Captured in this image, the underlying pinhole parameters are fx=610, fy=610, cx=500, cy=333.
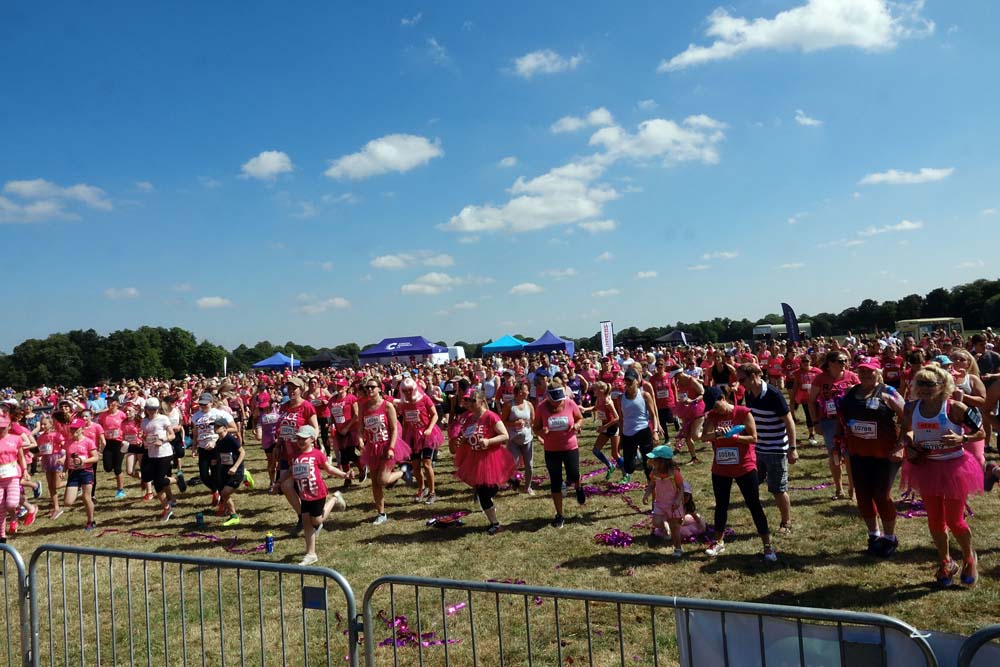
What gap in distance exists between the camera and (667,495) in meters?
6.69

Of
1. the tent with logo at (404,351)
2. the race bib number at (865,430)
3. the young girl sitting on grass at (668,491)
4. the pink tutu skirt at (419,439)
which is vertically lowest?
the young girl sitting on grass at (668,491)

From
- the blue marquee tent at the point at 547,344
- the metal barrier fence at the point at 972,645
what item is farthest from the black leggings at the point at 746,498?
the blue marquee tent at the point at 547,344

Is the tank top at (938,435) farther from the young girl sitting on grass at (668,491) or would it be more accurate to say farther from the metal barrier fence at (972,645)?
the metal barrier fence at (972,645)

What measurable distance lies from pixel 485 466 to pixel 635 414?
2.43m

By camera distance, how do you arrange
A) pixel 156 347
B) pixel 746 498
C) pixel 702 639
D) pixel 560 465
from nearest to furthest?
pixel 702 639
pixel 746 498
pixel 560 465
pixel 156 347

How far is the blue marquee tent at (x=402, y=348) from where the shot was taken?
41312 millimetres

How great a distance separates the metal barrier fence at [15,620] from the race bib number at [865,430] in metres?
6.80

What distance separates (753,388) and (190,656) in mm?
5789

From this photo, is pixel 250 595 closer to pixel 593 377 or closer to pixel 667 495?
pixel 667 495

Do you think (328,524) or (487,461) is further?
(328,524)

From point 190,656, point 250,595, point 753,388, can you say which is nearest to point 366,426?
point 250,595

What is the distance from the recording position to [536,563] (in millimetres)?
6484

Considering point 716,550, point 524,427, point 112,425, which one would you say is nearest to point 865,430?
point 716,550

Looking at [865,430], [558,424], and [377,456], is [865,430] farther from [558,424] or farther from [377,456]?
[377,456]
